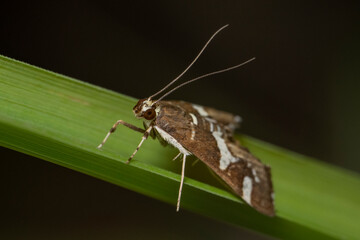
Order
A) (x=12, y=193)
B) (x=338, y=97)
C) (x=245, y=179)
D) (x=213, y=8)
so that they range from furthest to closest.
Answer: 1. (x=213, y=8)
2. (x=338, y=97)
3. (x=12, y=193)
4. (x=245, y=179)

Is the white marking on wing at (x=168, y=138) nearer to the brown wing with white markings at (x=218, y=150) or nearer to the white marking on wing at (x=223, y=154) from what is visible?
the brown wing with white markings at (x=218, y=150)

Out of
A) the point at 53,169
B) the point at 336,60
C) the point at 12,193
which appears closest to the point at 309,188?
the point at 336,60

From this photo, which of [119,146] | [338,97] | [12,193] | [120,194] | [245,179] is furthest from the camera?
[338,97]

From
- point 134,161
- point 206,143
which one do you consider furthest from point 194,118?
point 134,161

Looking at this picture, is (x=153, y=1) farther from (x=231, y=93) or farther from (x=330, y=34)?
(x=330, y=34)

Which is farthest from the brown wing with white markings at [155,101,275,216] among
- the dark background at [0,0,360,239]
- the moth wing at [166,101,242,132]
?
the dark background at [0,0,360,239]

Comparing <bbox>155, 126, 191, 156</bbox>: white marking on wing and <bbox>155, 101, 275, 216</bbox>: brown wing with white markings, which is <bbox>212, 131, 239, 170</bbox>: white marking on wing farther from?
<bbox>155, 126, 191, 156</bbox>: white marking on wing
